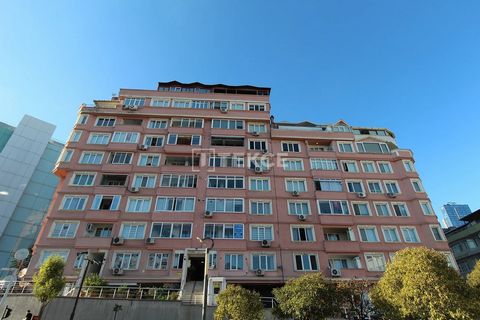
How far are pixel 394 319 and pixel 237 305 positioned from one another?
957 cm

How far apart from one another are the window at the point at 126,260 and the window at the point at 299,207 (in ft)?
57.0

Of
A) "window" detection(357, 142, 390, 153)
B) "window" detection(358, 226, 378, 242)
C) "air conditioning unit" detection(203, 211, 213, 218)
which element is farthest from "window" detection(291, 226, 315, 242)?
"window" detection(357, 142, 390, 153)

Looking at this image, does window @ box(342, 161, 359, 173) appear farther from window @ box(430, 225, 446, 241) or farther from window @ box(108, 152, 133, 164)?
window @ box(108, 152, 133, 164)

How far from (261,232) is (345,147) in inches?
686

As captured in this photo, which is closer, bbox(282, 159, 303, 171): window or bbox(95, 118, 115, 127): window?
bbox(282, 159, 303, 171): window

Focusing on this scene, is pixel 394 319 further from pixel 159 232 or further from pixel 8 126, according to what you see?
pixel 8 126

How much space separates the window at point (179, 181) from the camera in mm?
33344

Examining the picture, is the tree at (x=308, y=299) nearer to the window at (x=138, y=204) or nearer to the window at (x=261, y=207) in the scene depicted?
the window at (x=261, y=207)

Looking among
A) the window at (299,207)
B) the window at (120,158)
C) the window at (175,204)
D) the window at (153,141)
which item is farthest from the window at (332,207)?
the window at (120,158)

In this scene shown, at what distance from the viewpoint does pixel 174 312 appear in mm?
22234

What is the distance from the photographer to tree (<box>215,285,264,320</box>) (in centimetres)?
1752

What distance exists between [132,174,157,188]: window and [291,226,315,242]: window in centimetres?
1720

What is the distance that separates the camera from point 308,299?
61.6ft

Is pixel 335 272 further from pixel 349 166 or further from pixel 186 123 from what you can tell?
pixel 186 123
